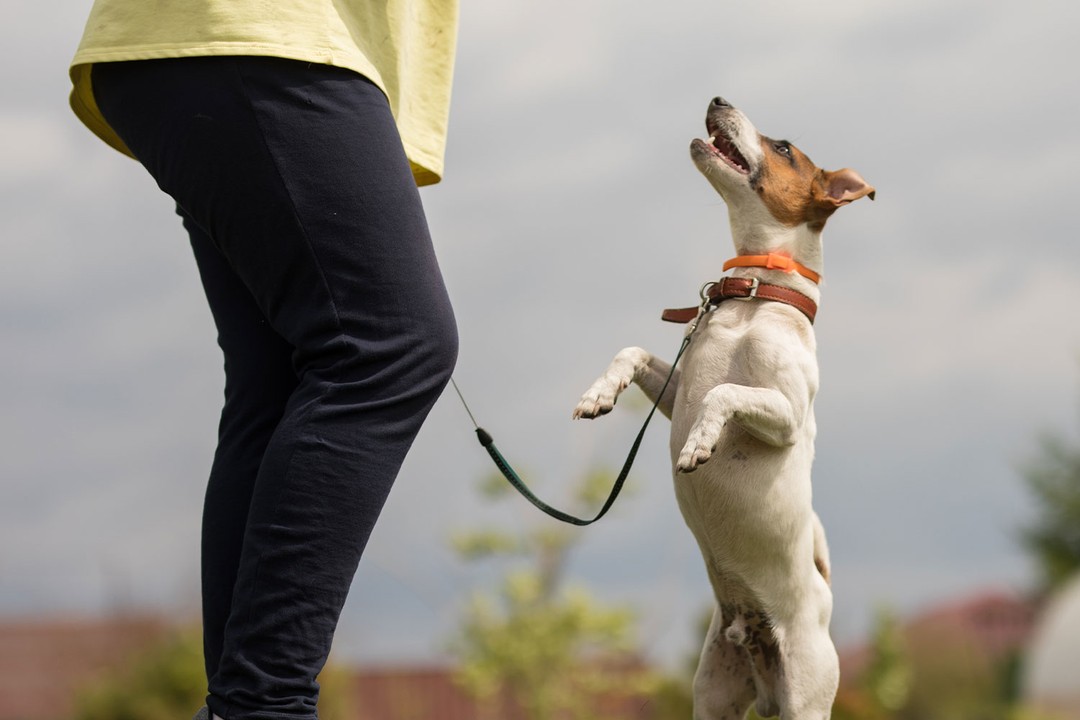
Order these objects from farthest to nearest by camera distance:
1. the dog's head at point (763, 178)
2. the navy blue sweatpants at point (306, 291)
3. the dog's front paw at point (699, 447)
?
the dog's head at point (763, 178)
the dog's front paw at point (699, 447)
the navy blue sweatpants at point (306, 291)

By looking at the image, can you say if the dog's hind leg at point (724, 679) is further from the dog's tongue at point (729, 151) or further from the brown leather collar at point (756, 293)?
the dog's tongue at point (729, 151)

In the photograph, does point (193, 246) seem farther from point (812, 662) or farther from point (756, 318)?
point (812, 662)

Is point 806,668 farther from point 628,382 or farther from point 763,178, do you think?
point 763,178

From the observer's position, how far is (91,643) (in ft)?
35.6

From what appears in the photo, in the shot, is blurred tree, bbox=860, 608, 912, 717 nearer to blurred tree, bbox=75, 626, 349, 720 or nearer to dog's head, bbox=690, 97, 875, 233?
blurred tree, bbox=75, 626, 349, 720

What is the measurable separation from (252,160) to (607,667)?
1101 cm

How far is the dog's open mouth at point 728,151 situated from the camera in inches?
106

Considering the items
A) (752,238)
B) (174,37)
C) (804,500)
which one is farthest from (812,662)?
(174,37)

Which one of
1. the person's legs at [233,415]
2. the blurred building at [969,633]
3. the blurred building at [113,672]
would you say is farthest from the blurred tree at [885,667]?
the person's legs at [233,415]

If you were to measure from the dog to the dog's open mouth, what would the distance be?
0.21 feet

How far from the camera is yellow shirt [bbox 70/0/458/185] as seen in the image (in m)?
1.69

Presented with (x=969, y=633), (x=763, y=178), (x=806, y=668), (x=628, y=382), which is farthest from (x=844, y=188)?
(x=969, y=633)

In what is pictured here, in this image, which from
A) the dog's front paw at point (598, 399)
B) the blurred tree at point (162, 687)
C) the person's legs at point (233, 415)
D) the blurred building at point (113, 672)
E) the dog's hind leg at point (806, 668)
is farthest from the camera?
the blurred building at point (113, 672)

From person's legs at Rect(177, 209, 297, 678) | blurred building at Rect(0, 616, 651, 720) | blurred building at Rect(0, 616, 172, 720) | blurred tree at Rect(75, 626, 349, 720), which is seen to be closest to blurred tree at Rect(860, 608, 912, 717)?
blurred building at Rect(0, 616, 651, 720)
